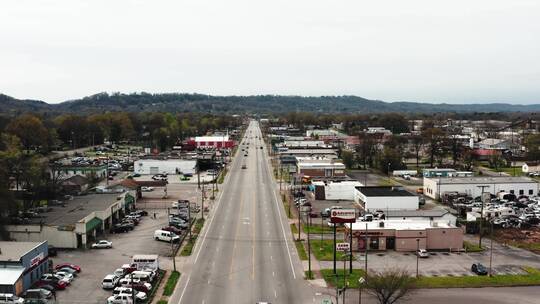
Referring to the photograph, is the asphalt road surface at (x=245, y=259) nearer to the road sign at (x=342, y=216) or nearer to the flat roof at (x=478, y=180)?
the road sign at (x=342, y=216)

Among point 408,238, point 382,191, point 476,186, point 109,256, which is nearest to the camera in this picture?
point 109,256

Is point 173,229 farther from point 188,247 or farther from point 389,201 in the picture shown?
point 389,201

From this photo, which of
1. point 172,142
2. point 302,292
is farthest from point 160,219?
point 172,142

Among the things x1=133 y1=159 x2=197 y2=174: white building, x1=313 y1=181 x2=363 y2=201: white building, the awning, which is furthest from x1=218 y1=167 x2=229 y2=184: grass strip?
the awning

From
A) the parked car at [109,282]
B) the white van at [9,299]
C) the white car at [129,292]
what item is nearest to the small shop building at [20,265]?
the white van at [9,299]

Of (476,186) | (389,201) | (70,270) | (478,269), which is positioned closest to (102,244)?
(70,270)

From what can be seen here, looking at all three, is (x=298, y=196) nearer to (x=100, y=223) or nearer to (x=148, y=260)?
(x=100, y=223)

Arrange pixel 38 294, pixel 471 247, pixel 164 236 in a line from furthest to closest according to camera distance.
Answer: pixel 164 236
pixel 471 247
pixel 38 294
